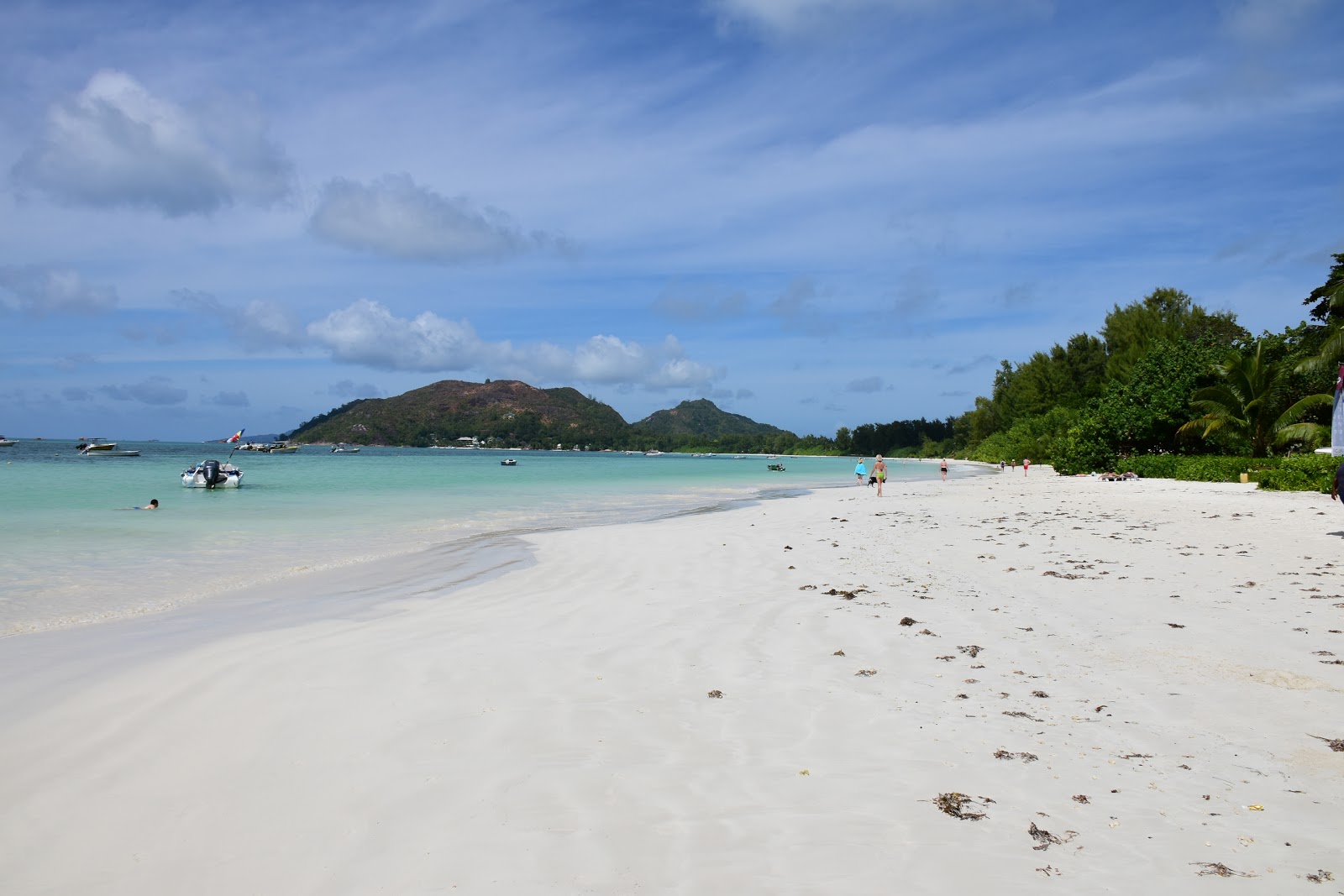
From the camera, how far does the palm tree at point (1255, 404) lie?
98.6 ft

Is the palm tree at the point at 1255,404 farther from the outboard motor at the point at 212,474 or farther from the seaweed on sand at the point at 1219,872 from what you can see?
the outboard motor at the point at 212,474

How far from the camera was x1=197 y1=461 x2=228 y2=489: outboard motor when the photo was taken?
129 ft

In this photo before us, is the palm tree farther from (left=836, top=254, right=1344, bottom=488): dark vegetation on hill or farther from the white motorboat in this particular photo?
the white motorboat

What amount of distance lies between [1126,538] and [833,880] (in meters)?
13.3

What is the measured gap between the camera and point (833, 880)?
324 centimetres

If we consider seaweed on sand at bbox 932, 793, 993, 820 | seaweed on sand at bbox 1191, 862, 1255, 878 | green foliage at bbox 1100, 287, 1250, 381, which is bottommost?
seaweed on sand at bbox 932, 793, 993, 820

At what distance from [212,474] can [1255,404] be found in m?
49.7

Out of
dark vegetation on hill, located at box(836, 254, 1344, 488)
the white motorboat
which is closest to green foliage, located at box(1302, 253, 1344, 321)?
dark vegetation on hill, located at box(836, 254, 1344, 488)

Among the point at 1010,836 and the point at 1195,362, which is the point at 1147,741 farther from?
the point at 1195,362

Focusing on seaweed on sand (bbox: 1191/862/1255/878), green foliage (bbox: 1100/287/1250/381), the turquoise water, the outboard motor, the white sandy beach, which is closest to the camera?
seaweed on sand (bbox: 1191/862/1255/878)

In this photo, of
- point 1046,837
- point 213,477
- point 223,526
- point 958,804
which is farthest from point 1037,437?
point 1046,837

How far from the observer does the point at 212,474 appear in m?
39.5

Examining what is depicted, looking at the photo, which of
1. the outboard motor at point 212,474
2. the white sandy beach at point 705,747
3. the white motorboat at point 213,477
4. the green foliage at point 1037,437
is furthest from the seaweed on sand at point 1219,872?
the green foliage at point 1037,437

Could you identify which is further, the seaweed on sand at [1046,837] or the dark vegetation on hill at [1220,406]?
the dark vegetation on hill at [1220,406]
